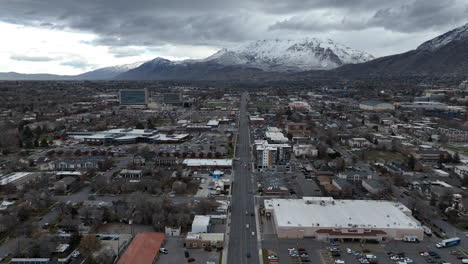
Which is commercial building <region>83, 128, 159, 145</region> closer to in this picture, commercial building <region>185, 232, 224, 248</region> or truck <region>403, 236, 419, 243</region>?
commercial building <region>185, 232, 224, 248</region>

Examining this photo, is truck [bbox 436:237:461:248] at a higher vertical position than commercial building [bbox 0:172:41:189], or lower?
lower

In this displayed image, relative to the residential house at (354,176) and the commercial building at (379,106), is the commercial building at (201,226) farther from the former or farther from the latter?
the commercial building at (379,106)

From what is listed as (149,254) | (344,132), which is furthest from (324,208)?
(344,132)

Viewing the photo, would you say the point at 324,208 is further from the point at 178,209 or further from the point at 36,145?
the point at 36,145

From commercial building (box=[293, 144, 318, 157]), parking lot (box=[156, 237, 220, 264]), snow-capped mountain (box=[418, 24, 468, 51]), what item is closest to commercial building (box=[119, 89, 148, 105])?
commercial building (box=[293, 144, 318, 157])

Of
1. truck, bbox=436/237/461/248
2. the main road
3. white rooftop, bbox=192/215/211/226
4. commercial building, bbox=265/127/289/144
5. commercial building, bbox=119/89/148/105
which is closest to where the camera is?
the main road
